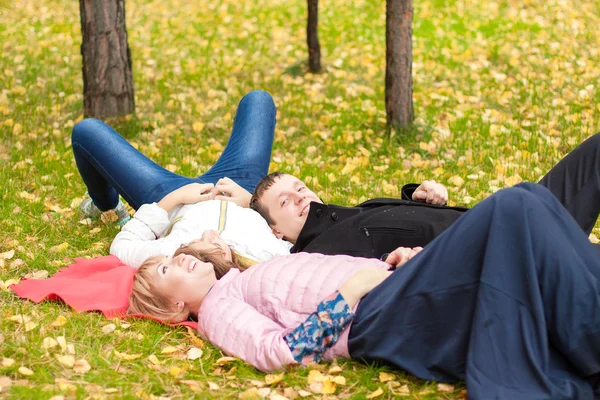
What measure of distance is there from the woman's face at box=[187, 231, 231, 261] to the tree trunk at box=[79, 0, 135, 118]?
3.22 metres

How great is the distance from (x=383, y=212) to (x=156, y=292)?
110 centimetres

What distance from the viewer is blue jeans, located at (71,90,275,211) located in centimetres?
439

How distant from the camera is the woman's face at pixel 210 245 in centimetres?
342

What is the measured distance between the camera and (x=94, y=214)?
191 inches

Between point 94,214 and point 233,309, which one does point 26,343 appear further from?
point 94,214

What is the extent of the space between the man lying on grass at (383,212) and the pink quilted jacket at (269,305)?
1.20ft

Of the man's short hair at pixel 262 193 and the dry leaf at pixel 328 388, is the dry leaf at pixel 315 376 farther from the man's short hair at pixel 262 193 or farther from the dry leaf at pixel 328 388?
the man's short hair at pixel 262 193

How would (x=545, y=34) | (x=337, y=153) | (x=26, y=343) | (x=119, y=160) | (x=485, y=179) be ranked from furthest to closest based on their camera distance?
(x=545, y=34), (x=337, y=153), (x=485, y=179), (x=119, y=160), (x=26, y=343)

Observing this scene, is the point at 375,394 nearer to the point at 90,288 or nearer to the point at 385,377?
the point at 385,377

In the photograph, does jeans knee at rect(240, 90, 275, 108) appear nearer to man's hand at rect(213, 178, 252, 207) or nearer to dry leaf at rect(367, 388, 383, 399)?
man's hand at rect(213, 178, 252, 207)

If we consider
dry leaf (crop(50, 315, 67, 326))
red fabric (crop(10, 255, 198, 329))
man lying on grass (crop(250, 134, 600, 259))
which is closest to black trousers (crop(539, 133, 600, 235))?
man lying on grass (crop(250, 134, 600, 259))

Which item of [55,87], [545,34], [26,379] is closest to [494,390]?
[26,379]

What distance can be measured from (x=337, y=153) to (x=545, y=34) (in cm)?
383

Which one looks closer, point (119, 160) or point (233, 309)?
point (233, 309)
